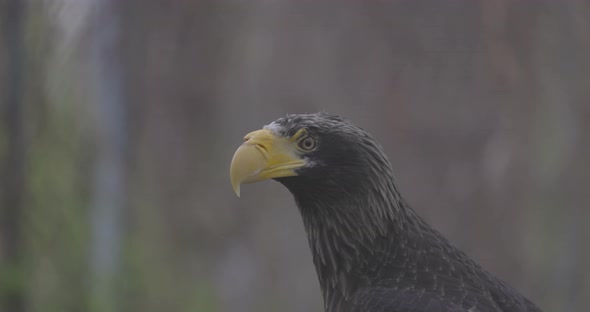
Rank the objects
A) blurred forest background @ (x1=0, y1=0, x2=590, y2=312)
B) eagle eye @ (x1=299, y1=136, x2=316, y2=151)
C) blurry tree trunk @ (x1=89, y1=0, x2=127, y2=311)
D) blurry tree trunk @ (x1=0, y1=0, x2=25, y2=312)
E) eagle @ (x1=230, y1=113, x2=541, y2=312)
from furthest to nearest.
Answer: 1. blurry tree trunk @ (x1=89, y1=0, x2=127, y2=311)
2. blurred forest background @ (x1=0, y1=0, x2=590, y2=312)
3. blurry tree trunk @ (x1=0, y1=0, x2=25, y2=312)
4. eagle eye @ (x1=299, y1=136, x2=316, y2=151)
5. eagle @ (x1=230, y1=113, x2=541, y2=312)

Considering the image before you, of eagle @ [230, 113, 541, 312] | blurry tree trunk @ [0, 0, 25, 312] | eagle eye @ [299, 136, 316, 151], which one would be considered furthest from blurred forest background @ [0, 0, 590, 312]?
eagle eye @ [299, 136, 316, 151]

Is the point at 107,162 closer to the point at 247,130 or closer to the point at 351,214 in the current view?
the point at 247,130

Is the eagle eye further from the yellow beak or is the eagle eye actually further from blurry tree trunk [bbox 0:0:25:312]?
blurry tree trunk [bbox 0:0:25:312]

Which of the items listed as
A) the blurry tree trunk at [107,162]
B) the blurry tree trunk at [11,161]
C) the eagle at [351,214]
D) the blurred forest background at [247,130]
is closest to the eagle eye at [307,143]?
the eagle at [351,214]

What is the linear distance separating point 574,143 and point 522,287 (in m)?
1.26

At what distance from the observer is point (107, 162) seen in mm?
8812

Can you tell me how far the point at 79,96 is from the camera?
27.9ft

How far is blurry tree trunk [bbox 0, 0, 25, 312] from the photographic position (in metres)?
7.46

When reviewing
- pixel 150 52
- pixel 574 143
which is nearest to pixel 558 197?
pixel 574 143

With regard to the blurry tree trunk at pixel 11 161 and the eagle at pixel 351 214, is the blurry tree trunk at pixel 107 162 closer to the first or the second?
the blurry tree trunk at pixel 11 161

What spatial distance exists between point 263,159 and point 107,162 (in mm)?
5376

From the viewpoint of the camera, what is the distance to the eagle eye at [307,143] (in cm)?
376

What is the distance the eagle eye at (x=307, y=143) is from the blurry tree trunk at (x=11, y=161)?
433 centimetres

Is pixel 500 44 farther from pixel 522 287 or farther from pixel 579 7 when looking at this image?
pixel 522 287
